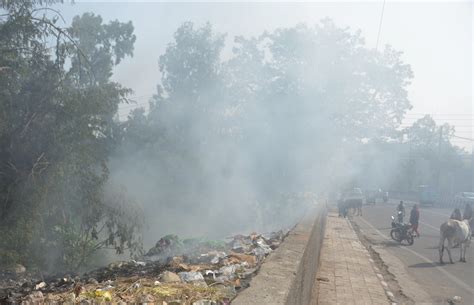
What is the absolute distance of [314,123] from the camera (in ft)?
114

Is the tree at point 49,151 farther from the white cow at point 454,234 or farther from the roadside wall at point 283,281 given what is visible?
the white cow at point 454,234

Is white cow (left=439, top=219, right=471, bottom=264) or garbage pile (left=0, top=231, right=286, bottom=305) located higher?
white cow (left=439, top=219, right=471, bottom=264)

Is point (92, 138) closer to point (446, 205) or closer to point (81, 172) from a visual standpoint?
point (81, 172)

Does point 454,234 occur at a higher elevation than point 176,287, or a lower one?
higher

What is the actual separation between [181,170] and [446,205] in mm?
27360

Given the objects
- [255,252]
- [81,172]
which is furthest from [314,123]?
[255,252]

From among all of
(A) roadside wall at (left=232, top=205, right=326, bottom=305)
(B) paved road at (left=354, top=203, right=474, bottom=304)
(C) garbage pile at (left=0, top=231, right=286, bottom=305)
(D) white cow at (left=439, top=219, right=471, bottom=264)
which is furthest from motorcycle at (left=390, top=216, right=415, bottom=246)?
(A) roadside wall at (left=232, top=205, right=326, bottom=305)

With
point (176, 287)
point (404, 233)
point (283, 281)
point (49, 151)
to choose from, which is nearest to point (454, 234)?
point (404, 233)

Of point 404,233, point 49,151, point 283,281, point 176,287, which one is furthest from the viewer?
point 404,233

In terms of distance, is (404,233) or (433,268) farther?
(404,233)

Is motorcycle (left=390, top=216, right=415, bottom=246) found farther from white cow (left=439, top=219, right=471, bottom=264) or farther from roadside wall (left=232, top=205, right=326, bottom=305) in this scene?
roadside wall (left=232, top=205, right=326, bottom=305)

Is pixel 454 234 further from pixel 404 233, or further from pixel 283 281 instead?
pixel 283 281

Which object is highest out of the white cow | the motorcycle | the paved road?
the white cow

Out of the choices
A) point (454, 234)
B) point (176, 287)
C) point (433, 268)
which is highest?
point (454, 234)
